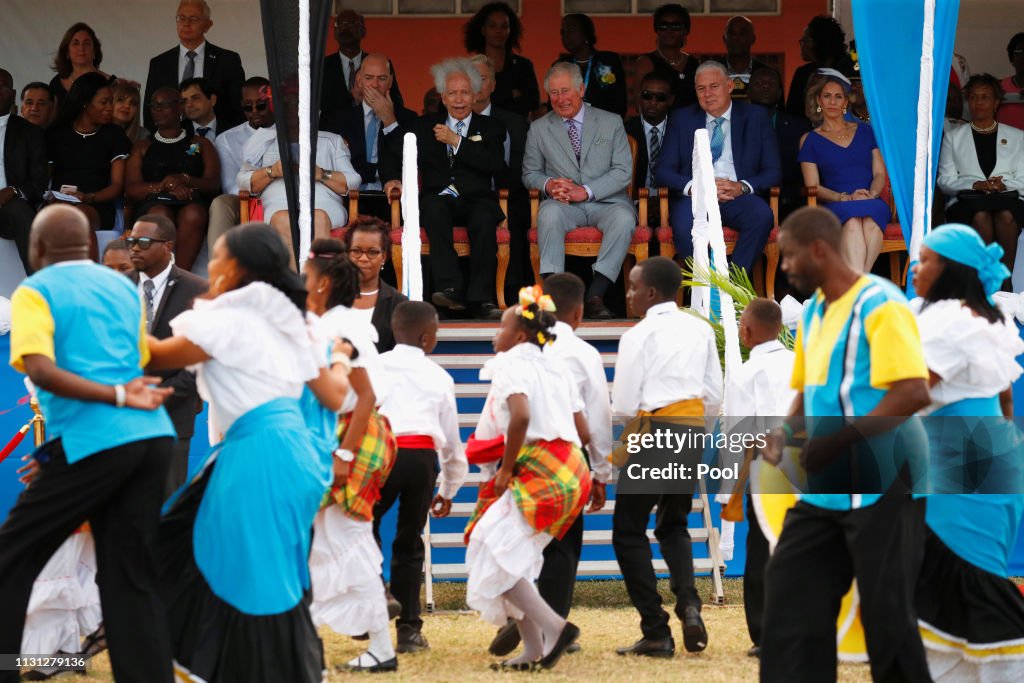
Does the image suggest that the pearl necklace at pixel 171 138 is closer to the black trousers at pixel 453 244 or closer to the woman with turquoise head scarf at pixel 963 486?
the black trousers at pixel 453 244

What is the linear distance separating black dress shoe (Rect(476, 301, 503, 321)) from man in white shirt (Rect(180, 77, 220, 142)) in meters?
2.43

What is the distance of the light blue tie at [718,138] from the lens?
10.1 meters

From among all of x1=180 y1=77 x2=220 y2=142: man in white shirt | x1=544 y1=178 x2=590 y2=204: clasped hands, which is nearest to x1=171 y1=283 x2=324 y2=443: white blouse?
x1=544 y1=178 x2=590 y2=204: clasped hands

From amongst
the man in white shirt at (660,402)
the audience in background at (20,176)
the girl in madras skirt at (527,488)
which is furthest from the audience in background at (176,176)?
the girl in madras skirt at (527,488)

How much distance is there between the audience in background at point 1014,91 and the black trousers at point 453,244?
3.86 metres

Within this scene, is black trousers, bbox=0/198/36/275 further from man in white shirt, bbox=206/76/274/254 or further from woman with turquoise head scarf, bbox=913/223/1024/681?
woman with turquoise head scarf, bbox=913/223/1024/681

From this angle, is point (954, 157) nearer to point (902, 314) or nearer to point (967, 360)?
point (967, 360)

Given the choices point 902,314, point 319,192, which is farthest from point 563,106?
point 902,314

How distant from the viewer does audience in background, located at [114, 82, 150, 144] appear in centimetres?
1078

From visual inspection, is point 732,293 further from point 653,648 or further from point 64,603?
point 64,603

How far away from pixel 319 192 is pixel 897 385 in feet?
19.7

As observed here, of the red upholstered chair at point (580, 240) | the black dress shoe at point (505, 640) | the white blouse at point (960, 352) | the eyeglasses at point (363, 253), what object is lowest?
the black dress shoe at point (505, 640)

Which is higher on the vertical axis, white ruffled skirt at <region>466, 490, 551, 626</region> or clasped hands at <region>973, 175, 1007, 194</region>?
clasped hands at <region>973, 175, 1007, 194</region>

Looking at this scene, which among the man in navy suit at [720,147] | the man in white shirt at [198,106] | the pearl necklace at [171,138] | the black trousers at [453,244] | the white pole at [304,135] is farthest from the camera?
the man in white shirt at [198,106]
